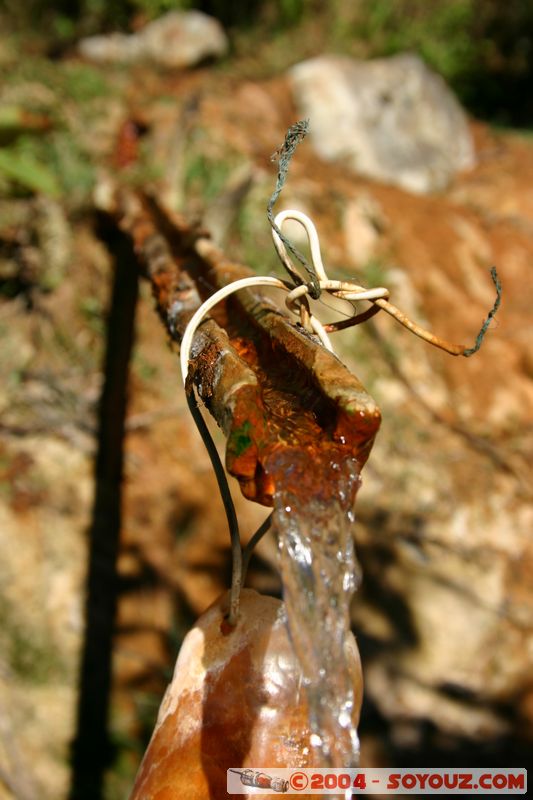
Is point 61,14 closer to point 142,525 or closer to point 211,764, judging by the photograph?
point 142,525

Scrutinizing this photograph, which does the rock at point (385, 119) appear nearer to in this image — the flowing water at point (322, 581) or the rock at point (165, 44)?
the rock at point (165, 44)

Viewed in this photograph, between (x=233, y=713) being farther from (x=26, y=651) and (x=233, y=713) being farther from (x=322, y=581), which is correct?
(x=26, y=651)

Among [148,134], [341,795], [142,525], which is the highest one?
[148,134]

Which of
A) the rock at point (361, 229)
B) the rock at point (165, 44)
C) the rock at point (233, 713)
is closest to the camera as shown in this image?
the rock at point (233, 713)

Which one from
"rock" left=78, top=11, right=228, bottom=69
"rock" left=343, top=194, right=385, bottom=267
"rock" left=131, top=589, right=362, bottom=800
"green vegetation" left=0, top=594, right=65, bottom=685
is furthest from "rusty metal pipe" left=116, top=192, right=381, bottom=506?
"rock" left=78, top=11, right=228, bottom=69

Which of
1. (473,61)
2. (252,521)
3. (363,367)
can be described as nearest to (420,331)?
(252,521)

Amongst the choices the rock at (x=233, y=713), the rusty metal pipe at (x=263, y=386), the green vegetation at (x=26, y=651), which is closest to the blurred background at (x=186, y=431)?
the green vegetation at (x=26, y=651)
